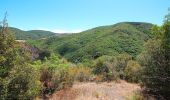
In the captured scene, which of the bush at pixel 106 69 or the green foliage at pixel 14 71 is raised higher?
the green foliage at pixel 14 71

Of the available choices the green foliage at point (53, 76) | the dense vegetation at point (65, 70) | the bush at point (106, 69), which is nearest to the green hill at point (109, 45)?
the bush at point (106, 69)

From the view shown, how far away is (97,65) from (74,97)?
13704 mm

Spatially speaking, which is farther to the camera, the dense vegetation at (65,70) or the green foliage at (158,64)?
the green foliage at (158,64)

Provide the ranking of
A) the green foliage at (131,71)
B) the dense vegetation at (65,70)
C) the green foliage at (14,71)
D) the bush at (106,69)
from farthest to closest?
the bush at (106,69)
the green foliage at (131,71)
the dense vegetation at (65,70)
the green foliage at (14,71)

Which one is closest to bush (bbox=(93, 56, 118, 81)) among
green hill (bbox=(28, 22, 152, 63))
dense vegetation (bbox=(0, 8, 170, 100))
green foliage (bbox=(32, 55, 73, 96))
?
dense vegetation (bbox=(0, 8, 170, 100))

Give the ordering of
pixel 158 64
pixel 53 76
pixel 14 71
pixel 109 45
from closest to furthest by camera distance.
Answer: pixel 14 71 < pixel 158 64 < pixel 53 76 < pixel 109 45

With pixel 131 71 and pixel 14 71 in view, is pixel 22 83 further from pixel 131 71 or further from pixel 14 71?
pixel 131 71

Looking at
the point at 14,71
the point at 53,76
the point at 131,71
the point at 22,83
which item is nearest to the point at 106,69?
the point at 131,71

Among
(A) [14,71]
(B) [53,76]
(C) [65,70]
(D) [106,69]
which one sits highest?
(A) [14,71]

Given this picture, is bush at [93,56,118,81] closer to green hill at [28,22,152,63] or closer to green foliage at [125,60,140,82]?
green foliage at [125,60,140,82]

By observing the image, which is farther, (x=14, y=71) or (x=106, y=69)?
(x=106, y=69)

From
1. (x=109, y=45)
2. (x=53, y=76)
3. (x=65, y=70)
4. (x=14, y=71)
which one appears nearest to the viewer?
(x=14, y=71)

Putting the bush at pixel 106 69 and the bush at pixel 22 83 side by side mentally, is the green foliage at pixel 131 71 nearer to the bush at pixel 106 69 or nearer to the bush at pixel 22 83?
the bush at pixel 106 69

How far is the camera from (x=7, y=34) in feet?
36.7
